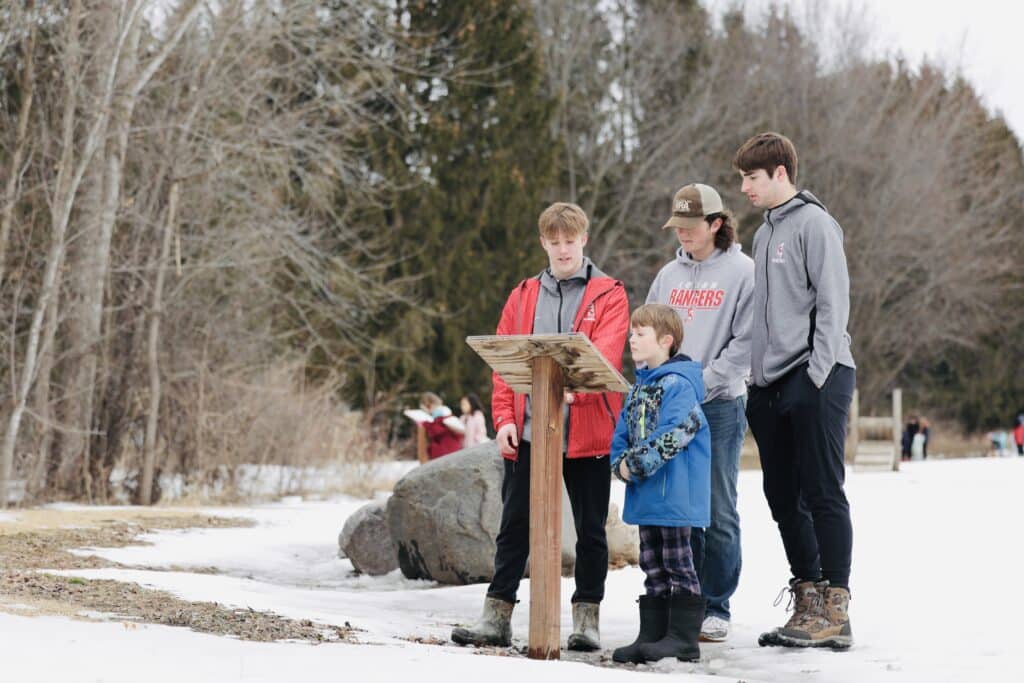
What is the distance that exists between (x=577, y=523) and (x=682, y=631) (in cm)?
70

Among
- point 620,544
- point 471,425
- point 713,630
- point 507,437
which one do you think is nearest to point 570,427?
point 507,437

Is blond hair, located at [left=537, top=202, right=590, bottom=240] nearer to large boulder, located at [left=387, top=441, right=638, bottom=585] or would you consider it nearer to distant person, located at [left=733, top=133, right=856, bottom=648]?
distant person, located at [left=733, top=133, right=856, bottom=648]

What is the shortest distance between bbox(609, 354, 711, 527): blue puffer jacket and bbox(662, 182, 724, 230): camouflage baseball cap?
76cm

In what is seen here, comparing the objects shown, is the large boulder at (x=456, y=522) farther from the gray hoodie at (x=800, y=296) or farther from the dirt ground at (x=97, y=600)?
the gray hoodie at (x=800, y=296)

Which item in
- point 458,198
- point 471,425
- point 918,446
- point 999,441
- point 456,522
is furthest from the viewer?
point 999,441

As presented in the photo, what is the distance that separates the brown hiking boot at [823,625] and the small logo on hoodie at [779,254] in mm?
1404

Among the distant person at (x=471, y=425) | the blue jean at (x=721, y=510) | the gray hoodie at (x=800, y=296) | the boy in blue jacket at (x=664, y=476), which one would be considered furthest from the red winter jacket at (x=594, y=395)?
the distant person at (x=471, y=425)

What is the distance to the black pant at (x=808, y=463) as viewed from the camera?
5.81 meters

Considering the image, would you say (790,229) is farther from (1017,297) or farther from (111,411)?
(1017,297)

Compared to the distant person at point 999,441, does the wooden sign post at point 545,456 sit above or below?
below

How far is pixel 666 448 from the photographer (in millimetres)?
5539

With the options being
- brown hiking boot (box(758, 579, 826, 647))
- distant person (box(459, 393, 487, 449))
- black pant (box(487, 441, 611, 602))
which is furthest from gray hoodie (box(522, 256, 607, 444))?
distant person (box(459, 393, 487, 449))

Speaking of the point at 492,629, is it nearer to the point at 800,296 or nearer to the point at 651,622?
the point at 651,622

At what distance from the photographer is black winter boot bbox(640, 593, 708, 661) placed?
220 inches
